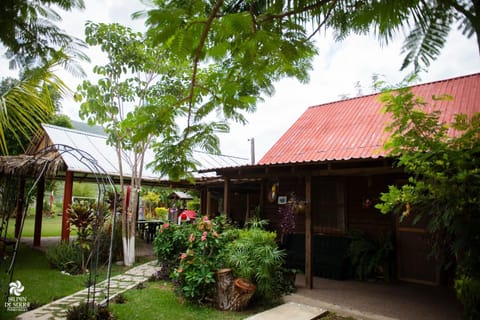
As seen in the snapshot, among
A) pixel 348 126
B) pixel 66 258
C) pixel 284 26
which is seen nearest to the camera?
pixel 284 26

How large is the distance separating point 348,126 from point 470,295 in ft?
17.9

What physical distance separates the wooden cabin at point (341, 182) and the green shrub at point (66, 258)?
3.57 metres

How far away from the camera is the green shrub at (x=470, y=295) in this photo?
321 centimetres

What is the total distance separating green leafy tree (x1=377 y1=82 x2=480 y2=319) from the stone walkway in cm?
450

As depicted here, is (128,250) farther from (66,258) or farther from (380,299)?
(380,299)

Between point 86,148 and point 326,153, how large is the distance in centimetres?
741

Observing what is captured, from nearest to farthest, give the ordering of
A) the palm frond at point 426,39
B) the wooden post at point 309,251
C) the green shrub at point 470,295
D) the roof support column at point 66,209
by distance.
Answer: the palm frond at point 426,39 < the green shrub at point 470,295 < the wooden post at point 309,251 < the roof support column at point 66,209

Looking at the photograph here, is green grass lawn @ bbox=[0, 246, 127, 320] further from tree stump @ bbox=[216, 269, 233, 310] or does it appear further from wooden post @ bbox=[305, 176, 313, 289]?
wooden post @ bbox=[305, 176, 313, 289]

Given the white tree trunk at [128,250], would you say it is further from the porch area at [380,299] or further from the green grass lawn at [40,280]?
the porch area at [380,299]

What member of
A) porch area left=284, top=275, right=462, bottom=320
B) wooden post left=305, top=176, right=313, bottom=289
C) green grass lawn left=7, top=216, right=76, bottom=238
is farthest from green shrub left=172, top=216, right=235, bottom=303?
green grass lawn left=7, top=216, right=76, bottom=238

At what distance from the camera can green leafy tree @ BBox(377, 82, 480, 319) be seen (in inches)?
97.7

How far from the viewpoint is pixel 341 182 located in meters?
7.53

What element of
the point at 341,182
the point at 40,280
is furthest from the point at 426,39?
the point at 40,280

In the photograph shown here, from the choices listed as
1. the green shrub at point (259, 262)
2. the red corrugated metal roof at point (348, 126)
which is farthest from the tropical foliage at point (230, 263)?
the red corrugated metal roof at point (348, 126)
